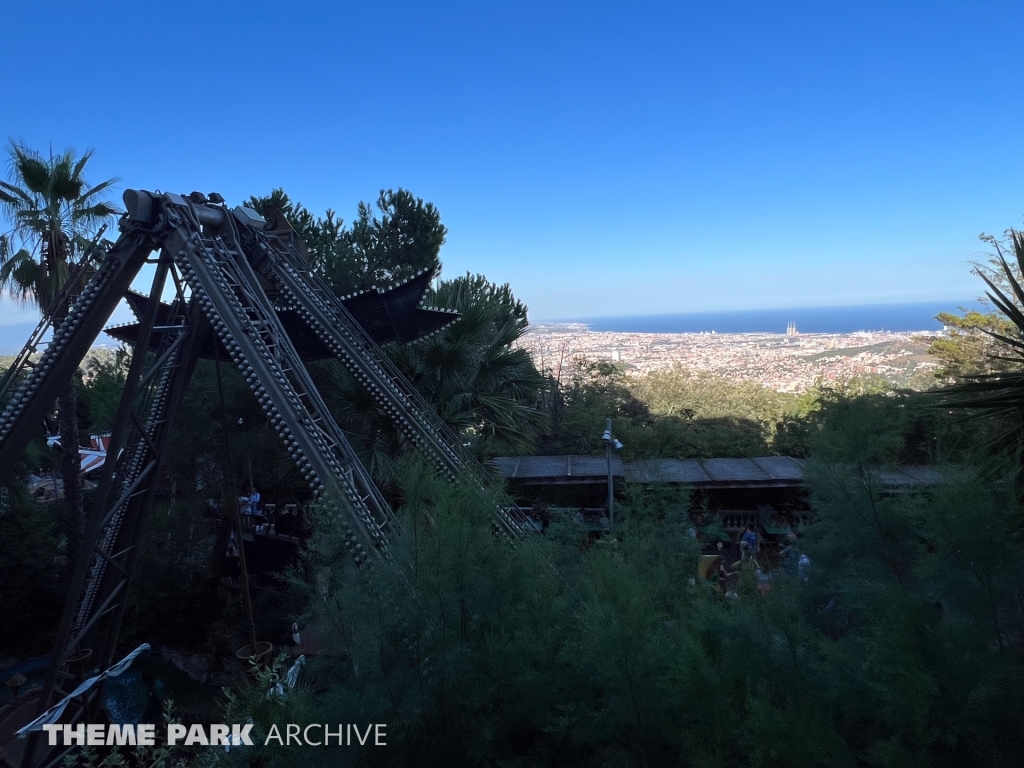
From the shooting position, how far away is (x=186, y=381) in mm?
7738

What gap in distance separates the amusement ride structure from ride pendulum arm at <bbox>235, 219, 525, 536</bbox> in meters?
0.02

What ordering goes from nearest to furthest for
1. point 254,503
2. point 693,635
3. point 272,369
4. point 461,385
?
point 693,635
point 272,369
point 461,385
point 254,503

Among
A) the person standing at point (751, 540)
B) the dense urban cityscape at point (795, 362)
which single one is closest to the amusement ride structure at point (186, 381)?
the dense urban cityscape at point (795, 362)

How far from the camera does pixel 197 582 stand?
11.4 metres

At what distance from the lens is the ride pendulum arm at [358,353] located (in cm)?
749

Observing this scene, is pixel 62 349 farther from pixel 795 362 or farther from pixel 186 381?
pixel 795 362

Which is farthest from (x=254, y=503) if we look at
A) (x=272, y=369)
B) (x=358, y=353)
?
(x=272, y=369)

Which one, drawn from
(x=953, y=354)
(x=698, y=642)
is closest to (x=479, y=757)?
(x=698, y=642)

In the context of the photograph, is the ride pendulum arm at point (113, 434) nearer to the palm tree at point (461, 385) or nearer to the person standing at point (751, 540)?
the palm tree at point (461, 385)

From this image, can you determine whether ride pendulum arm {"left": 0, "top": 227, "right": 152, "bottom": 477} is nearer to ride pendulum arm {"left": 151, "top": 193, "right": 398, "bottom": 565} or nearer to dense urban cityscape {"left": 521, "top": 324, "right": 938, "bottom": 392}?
ride pendulum arm {"left": 151, "top": 193, "right": 398, "bottom": 565}

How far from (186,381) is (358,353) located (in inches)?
92.5

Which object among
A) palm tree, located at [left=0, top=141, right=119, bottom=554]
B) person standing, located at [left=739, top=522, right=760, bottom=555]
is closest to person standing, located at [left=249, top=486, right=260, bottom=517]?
palm tree, located at [left=0, top=141, right=119, bottom=554]

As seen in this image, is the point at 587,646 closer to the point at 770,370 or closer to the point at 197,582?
the point at 197,582

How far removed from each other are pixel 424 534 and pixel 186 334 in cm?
543
